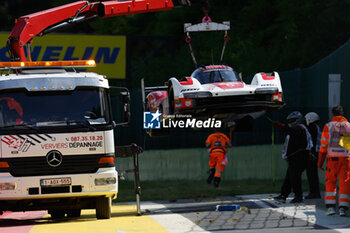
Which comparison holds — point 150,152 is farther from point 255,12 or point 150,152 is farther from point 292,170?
point 255,12

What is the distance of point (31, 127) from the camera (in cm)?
1420

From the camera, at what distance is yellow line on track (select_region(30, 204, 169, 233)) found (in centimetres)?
1363

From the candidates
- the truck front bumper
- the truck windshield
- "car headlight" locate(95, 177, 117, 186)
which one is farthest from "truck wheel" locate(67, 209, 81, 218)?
the truck windshield

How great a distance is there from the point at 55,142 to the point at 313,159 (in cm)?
705

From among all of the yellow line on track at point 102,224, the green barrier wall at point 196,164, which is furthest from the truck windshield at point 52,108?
the green barrier wall at point 196,164

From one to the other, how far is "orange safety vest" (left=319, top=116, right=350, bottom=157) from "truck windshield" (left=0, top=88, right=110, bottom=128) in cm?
413

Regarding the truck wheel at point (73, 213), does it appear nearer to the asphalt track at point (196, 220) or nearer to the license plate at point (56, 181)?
the asphalt track at point (196, 220)

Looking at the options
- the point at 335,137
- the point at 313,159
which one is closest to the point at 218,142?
the point at 313,159

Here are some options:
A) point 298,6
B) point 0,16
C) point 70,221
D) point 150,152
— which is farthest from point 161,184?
point 0,16

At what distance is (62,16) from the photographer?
2098 centimetres

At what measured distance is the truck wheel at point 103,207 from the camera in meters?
15.1

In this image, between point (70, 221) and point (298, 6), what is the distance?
26.3 metres

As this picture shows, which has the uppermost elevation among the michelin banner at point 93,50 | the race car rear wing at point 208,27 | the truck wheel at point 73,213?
the race car rear wing at point 208,27

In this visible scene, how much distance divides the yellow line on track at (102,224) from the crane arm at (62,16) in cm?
467
